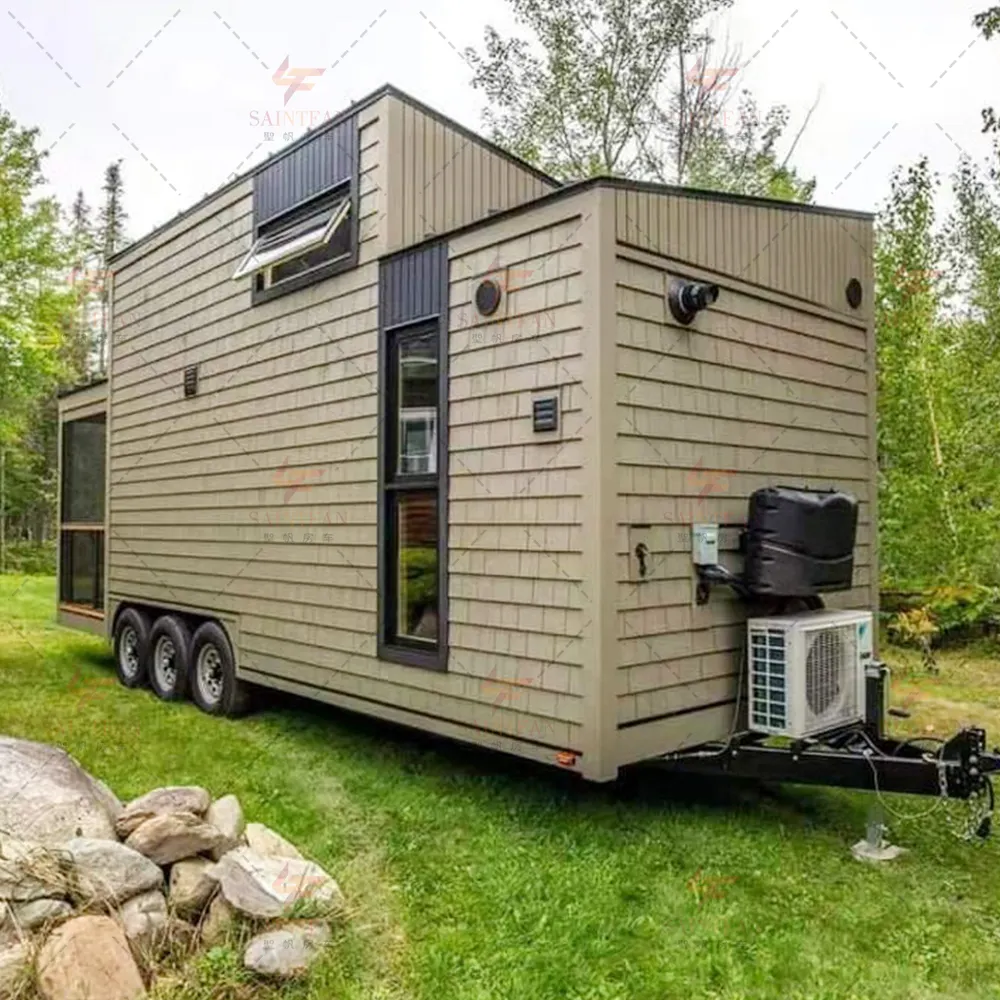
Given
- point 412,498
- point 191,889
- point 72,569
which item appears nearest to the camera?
point 191,889

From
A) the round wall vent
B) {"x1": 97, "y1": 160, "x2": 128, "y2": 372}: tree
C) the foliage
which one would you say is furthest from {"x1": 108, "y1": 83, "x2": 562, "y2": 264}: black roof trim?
{"x1": 97, "y1": 160, "x2": 128, "y2": 372}: tree

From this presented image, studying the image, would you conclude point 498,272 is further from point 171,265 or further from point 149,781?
point 171,265

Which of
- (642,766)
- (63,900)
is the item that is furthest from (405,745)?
(63,900)

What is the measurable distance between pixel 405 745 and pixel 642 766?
189 cm

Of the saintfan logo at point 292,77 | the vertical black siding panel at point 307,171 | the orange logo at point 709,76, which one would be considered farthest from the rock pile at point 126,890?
the orange logo at point 709,76

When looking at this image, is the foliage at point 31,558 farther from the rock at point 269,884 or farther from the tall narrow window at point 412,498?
the rock at point 269,884

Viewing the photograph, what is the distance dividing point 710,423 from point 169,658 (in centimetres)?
472

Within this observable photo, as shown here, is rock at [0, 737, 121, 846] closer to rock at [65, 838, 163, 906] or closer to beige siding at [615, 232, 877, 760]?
rock at [65, 838, 163, 906]

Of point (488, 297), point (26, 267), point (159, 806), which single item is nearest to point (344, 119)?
point (488, 297)

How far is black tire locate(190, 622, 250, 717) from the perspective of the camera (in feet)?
18.9

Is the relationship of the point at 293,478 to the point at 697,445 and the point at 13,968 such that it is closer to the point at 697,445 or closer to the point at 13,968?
the point at 697,445

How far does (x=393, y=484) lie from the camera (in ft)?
14.6

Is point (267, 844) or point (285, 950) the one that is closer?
point (285, 950)

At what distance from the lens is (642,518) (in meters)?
3.57
